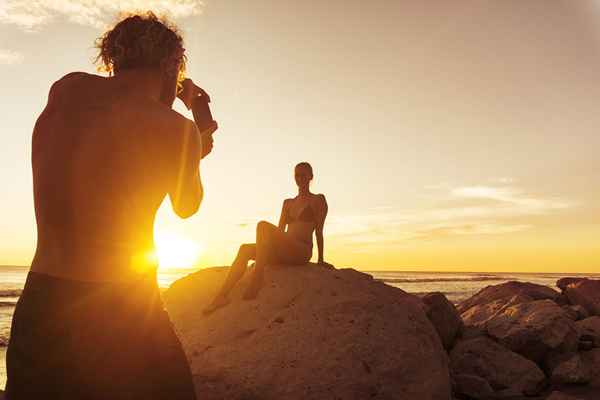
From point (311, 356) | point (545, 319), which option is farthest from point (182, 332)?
point (545, 319)

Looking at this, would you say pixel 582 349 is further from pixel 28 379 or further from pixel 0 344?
pixel 0 344

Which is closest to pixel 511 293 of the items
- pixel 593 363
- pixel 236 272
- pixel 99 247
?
pixel 593 363

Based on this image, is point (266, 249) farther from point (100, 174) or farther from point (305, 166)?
point (100, 174)

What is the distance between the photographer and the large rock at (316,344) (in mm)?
4605

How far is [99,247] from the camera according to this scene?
5.66 feet

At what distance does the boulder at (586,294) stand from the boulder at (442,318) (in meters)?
5.00

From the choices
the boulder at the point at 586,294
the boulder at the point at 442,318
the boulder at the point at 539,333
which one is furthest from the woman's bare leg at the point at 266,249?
the boulder at the point at 586,294

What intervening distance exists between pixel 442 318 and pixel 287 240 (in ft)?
9.71

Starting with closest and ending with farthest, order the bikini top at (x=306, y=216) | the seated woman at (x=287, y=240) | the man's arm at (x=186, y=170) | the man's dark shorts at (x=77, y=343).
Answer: the man's dark shorts at (x=77, y=343), the man's arm at (x=186, y=170), the seated woman at (x=287, y=240), the bikini top at (x=306, y=216)

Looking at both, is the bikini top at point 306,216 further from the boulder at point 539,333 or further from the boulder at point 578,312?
the boulder at point 578,312

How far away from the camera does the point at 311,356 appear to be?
15.8ft

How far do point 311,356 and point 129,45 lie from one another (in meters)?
3.59

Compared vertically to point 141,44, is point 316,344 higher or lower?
lower

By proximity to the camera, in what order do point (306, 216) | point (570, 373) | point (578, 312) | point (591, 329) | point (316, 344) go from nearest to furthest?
point (316, 344), point (570, 373), point (306, 216), point (591, 329), point (578, 312)
